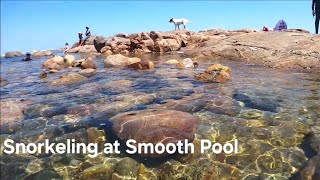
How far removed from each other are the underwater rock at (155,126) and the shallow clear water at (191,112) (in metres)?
0.33

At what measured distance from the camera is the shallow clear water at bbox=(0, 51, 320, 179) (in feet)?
24.4

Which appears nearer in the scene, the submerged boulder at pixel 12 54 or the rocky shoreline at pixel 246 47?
the rocky shoreline at pixel 246 47

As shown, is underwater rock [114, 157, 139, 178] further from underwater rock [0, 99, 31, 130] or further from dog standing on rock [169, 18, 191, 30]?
dog standing on rock [169, 18, 191, 30]

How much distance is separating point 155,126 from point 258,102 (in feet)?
15.2

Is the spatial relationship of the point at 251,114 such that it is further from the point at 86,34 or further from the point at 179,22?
the point at 86,34

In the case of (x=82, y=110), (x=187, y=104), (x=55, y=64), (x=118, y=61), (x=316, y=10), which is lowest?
(x=82, y=110)

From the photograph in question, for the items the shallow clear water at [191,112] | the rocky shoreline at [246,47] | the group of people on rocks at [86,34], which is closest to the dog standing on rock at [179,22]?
the rocky shoreline at [246,47]

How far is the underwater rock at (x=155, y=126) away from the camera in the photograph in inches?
325

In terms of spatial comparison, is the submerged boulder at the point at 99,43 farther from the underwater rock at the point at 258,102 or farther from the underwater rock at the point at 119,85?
the underwater rock at the point at 258,102

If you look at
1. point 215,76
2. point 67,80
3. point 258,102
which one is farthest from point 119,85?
Result: point 258,102

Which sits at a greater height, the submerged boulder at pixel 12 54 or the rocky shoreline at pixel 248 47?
the rocky shoreline at pixel 248 47

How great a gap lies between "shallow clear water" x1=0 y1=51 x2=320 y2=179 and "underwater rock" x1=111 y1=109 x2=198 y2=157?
13.0 inches

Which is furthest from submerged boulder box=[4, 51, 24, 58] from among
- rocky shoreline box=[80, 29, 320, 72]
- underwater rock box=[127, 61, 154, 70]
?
underwater rock box=[127, 61, 154, 70]

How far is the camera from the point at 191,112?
34.5 ft
